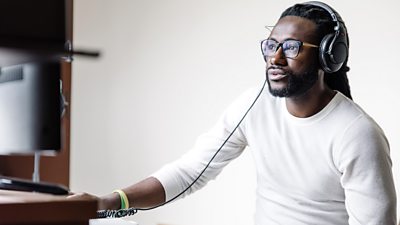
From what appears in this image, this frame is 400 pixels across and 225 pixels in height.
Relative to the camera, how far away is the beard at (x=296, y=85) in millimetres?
1438

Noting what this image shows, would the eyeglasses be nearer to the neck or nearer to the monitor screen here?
the neck

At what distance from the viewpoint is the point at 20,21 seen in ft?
2.06

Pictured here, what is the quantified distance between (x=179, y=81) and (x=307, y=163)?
118 cm

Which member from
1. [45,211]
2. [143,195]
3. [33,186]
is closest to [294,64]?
[143,195]

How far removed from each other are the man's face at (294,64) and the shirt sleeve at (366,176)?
0.58 ft

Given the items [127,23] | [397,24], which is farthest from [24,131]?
[127,23]

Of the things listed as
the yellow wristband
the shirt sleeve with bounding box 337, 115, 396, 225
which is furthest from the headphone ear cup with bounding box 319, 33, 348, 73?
the yellow wristband

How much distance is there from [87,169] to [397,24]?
5.64 ft

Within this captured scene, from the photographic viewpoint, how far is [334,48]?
1399 millimetres

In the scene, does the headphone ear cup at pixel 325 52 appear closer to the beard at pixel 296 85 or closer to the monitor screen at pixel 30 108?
the beard at pixel 296 85

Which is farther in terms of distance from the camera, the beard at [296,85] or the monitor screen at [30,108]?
the beard at [296,85]

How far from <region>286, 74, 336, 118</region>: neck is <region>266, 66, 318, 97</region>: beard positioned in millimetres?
21

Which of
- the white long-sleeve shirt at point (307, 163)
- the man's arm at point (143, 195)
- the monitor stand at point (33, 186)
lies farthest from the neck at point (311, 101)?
the monitor stand at point (33, 186)

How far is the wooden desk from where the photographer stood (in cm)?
61
